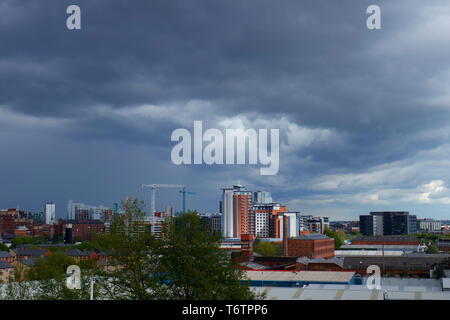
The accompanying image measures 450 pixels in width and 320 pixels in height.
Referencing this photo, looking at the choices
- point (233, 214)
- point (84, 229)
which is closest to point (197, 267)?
point (233, 214)

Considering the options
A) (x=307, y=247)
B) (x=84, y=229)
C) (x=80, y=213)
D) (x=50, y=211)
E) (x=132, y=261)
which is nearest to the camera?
(x=132, y=261)

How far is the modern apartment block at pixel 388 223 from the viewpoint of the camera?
138 metres

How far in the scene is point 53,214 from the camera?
571ft

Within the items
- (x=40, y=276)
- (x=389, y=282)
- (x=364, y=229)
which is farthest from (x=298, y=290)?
(x=364, y=229)

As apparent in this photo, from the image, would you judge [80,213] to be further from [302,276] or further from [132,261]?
[132,261]

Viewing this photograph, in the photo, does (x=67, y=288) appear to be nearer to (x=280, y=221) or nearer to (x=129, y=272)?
(x=129, y=272)

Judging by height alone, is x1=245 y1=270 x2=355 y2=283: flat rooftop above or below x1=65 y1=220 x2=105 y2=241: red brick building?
above

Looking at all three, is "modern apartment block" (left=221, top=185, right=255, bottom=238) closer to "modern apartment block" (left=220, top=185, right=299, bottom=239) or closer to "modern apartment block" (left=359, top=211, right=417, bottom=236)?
"modern apartment block" (left=220, top=185, right=299, bottom=239)

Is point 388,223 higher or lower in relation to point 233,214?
lower

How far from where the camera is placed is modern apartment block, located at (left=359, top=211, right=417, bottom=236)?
138 m

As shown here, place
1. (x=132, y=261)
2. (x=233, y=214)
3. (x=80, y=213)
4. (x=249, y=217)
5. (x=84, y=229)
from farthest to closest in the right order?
(x=80, y=213) < (x=84, y=229) < (x=249, y=217) < (x=233, y=214) < (x=132, y=261)

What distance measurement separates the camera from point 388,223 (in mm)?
142375

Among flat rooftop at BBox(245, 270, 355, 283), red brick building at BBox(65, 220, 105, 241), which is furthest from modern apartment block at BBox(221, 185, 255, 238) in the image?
flat rooftop at BBox(245, 270, 355, 283)

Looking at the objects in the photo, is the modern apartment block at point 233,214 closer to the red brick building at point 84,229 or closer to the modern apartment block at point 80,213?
the red brick building at point 84,229
